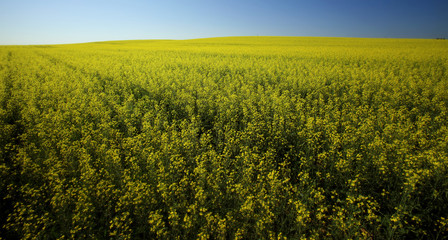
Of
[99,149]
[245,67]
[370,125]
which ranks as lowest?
[99,149]

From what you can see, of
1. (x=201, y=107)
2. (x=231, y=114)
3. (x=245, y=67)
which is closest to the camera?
(x=231, y=114)

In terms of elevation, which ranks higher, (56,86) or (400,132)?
(56,86)

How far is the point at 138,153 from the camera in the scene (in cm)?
438

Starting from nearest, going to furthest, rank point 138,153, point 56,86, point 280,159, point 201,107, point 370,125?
point 138,153, point 280,159, point 370,125, point 201,107, point 56,86

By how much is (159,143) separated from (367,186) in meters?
4.71

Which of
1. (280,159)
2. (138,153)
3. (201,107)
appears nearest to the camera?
(138,153)

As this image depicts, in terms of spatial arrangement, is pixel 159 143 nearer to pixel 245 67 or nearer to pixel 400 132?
pixel 400 132

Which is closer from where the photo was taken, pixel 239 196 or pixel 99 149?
pixel 239 196

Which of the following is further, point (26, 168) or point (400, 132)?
point (400, 132)

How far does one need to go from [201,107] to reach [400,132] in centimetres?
577

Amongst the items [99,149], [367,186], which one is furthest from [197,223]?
[367,186]

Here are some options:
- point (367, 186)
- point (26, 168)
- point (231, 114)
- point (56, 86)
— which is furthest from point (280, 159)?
point (56, 86)

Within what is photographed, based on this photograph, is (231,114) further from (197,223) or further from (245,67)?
(245,67)

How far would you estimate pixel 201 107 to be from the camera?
7227 millimetres
